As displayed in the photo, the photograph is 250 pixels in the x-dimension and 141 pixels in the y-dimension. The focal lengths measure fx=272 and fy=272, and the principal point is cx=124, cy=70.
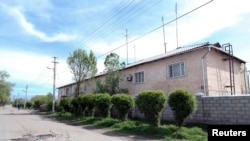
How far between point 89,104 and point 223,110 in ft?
46.9

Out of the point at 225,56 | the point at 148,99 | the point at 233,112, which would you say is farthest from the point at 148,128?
the point at 225,56

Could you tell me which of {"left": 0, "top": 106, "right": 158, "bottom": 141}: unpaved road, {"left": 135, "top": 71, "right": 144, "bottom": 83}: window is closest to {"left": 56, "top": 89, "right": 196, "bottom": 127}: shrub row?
{"left": 0, "top": 106, "right": 158, "bottom": 141}: unpaved road

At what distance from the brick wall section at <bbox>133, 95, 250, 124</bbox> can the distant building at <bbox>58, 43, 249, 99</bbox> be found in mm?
2767

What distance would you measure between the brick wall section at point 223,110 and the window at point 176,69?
4.78 m

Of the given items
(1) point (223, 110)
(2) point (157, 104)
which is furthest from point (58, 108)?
(1) point (223, 110)

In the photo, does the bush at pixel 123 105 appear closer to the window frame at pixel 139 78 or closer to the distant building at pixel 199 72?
the distant building at pixel 199 72

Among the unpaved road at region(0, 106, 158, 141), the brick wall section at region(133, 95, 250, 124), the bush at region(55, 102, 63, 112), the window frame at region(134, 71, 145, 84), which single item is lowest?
the unpaved road at region(0, 106, 158, 141)

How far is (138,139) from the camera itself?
41.9ft

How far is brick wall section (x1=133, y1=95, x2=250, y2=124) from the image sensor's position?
13.8m

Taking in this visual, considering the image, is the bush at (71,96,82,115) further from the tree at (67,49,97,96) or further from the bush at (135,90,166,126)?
the bush at (135,90,166,126)

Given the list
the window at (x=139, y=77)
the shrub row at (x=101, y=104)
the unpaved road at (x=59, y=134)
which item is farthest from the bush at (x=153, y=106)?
the window at (x=139, y=77)

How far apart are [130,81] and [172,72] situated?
6877 mm

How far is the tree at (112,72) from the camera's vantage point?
95.4 feet

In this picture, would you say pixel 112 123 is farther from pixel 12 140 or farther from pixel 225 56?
pixel 225 56
